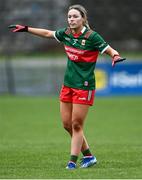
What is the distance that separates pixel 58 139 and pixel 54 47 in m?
20.1

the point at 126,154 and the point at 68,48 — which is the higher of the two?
the point at 68,48

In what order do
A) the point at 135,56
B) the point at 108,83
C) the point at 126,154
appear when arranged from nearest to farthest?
1. the point at 126,154
2. the point at 108,83
3. the point at 135,56

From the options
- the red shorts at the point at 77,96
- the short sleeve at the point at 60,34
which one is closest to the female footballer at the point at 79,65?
the red shorts at the point at 77,96

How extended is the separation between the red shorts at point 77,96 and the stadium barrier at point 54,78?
16.9 meters

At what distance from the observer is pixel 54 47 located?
119 ft

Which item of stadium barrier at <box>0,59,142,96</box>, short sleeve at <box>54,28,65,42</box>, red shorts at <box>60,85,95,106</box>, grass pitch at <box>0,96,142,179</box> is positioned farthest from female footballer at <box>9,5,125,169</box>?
stadium barrier at <box>0,59,142,96</box>

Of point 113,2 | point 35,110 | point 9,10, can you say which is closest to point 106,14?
point 113,2

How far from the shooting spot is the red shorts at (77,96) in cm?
1030

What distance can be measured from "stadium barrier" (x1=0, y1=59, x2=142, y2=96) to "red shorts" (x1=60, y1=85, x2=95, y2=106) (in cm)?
1686

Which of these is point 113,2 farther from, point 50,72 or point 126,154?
point 126,154

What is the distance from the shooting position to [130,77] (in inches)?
1089

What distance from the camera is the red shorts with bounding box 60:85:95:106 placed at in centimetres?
1030

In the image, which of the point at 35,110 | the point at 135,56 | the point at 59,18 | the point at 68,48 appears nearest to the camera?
the point at 68,48

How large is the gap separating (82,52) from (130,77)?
17.5 meters
